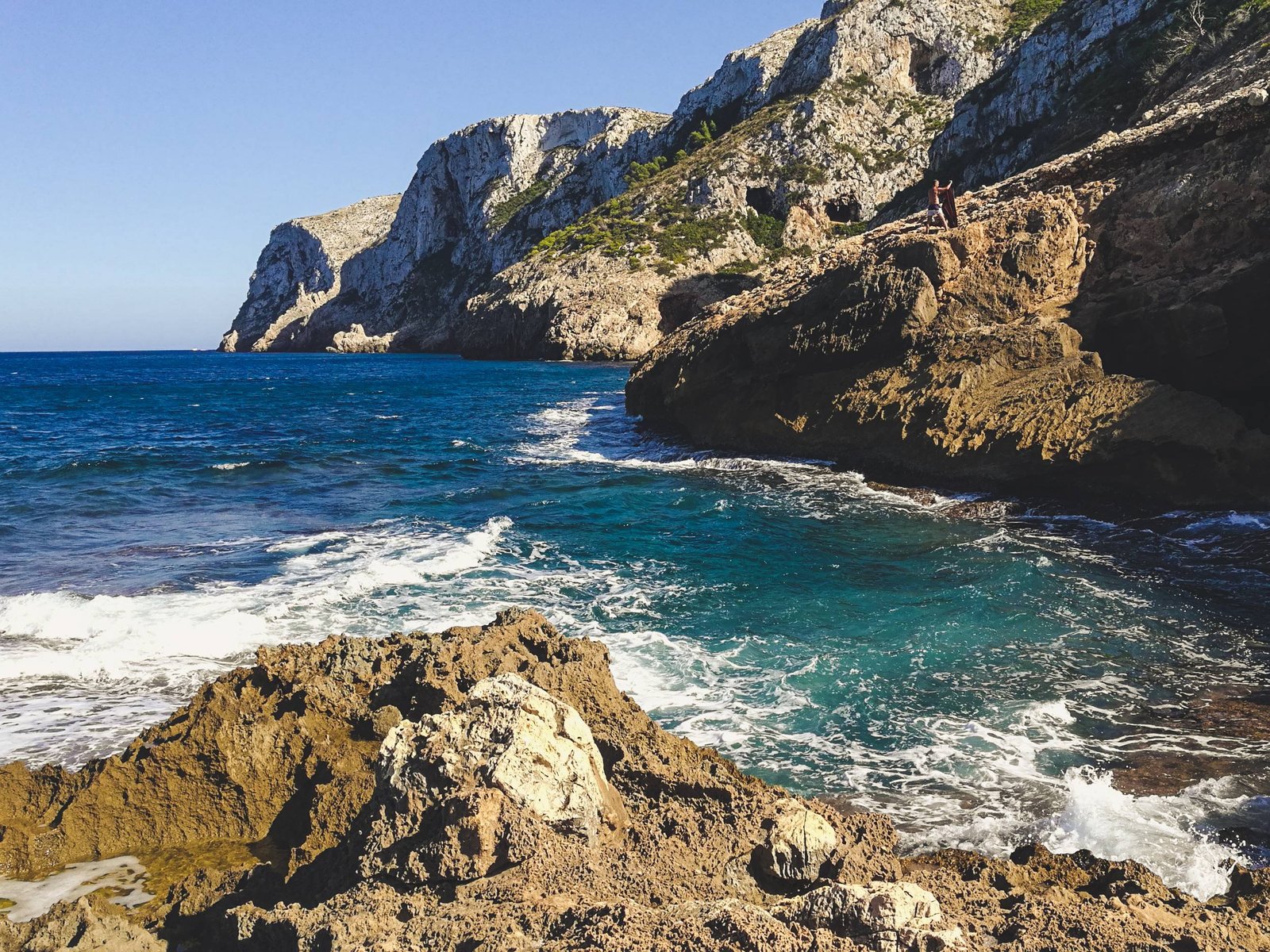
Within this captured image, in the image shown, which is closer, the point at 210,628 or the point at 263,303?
the point at 210,628

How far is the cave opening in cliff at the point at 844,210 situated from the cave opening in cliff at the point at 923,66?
13497 millimetres

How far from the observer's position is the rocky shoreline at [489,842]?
3695 millimetres

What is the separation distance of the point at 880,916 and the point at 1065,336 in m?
16.8

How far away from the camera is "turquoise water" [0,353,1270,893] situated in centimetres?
727

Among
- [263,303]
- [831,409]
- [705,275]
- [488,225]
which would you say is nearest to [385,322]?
[488,225]

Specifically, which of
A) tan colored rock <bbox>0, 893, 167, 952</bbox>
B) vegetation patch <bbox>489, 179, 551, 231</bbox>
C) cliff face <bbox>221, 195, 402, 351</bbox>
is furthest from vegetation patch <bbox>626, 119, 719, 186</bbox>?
tan colored rock <bbox>0, 893, 167, 952</bbox>

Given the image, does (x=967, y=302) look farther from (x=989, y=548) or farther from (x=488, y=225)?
(x=488, y=225)

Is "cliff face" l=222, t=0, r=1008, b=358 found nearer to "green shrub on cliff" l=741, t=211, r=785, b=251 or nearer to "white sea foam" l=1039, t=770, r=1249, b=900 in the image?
"green shrub on cliff" l=741, t=211, r=785, b=251

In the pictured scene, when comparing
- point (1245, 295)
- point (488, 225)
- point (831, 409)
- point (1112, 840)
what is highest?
point (488, 225)

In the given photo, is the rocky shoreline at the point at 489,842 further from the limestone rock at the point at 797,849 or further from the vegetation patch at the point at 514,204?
the vegetation patch at the point at 514,204

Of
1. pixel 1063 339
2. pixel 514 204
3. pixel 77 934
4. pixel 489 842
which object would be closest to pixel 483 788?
pixel 489 842

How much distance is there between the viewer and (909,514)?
16188mm

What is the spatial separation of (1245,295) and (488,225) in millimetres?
106297

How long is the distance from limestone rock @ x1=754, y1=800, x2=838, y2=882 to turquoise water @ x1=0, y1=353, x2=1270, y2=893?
169cm
